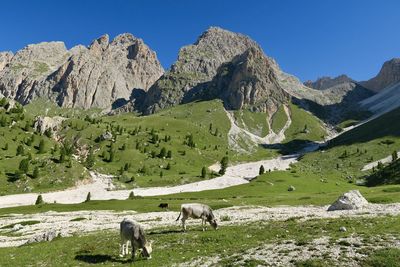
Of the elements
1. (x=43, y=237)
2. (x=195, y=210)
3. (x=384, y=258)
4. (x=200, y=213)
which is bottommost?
(x=384, y=258)

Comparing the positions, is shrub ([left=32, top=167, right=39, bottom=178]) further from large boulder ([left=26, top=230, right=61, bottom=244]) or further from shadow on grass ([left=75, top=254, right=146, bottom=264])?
shadow on grass ([left=75, top=254, right=146, bottom=264])

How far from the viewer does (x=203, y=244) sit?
3300 cm

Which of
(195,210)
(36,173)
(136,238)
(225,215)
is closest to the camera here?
(136,238)

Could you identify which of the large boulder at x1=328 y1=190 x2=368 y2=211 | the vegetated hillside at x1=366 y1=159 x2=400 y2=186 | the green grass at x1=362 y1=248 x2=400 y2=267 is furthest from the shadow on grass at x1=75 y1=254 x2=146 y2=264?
the vegetated hillside at x1=366 y1=159 x2=400 y2=186

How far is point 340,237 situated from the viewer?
98.6ft

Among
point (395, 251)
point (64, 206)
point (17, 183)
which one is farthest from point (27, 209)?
point (395, 251)

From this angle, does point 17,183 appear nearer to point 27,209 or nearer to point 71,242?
point 27,209

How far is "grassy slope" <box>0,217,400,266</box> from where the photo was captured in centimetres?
2892

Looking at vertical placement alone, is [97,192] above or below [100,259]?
above

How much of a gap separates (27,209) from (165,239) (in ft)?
295

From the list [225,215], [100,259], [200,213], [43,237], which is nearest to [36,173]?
[225,215]

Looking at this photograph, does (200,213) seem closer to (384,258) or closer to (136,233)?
(136,233)

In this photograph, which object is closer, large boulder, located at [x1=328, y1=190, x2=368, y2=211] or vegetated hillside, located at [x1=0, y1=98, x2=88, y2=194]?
large boulder, located at [x1=328, y1=190, x2=368, y2=211]

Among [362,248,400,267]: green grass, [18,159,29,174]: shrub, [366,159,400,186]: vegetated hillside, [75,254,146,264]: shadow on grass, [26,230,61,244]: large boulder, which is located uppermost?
[18,159,29,174]: shrub
